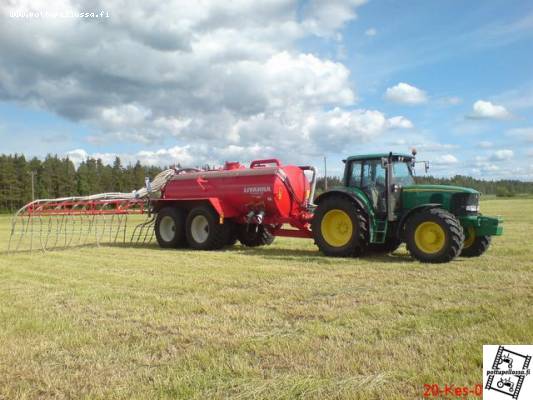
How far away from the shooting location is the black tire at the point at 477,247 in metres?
10.6

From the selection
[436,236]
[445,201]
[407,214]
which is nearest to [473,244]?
[445,201]

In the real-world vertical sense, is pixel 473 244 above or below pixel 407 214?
below

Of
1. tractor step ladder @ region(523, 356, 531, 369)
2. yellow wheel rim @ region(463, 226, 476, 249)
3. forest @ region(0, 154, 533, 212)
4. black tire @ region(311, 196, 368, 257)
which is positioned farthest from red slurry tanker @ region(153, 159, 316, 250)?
forest @ region(0, 154, 533, 212)

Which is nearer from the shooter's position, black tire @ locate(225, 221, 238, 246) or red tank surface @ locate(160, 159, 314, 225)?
red tank surface @ locate(160, 159, 314, 225)

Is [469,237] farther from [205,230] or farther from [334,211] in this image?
[205,230]

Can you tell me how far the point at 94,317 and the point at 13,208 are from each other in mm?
75029

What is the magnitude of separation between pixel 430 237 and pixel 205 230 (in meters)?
6.29

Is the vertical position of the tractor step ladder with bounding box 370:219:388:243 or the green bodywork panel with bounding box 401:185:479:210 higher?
the green bodywork panel with bounding box 401:185:479:210

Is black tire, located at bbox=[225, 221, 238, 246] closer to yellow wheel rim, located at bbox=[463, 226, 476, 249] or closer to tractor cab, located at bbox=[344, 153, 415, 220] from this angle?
tractor cab, located at bbox=[344, 153, 415, 220]

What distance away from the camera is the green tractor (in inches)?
391

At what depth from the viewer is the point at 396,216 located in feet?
35.7

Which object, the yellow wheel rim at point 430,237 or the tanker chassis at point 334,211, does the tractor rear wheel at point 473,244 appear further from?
the yellow wheel rim at point 430,237

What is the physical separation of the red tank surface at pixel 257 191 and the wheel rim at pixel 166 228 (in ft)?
3.13

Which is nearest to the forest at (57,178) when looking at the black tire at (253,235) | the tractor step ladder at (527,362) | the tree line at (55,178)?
the tree line at (55,178)
